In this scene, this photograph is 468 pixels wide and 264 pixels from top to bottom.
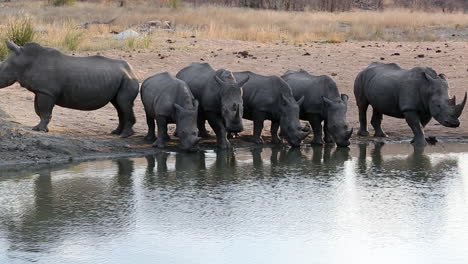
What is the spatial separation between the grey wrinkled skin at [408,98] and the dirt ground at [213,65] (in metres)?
0.52

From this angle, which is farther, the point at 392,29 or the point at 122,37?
the point at 392,29

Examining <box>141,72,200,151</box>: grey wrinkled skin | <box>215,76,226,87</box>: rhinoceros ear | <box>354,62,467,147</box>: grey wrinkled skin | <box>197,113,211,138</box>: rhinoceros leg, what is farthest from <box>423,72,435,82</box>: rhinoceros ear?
<box>141,72,200,151</box>: grey wrinkled skin

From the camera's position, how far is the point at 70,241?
8.55 meters

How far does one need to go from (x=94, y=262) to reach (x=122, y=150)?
18.5 ft

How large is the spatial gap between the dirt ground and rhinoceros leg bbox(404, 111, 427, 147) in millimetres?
741

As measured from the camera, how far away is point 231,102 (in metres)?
13.6

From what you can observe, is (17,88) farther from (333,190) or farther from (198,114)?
(333,190)

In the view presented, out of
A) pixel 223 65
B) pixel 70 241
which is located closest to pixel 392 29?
pixel 223 65

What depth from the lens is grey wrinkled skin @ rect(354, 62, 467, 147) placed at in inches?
559

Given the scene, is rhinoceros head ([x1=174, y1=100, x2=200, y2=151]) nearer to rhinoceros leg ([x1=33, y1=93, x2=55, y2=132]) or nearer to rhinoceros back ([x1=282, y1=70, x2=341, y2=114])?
rhinoceros leg ([x1=33, y1=93, x2=55, y2=132])

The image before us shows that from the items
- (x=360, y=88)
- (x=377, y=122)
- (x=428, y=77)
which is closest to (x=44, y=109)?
(x=360, y=88)

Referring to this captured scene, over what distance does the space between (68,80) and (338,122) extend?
3.98 meters

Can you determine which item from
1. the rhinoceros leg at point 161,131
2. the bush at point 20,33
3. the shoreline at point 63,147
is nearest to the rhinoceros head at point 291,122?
the shoreline at point 63,147

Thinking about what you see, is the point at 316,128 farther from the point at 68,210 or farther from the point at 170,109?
the point at 68,210
